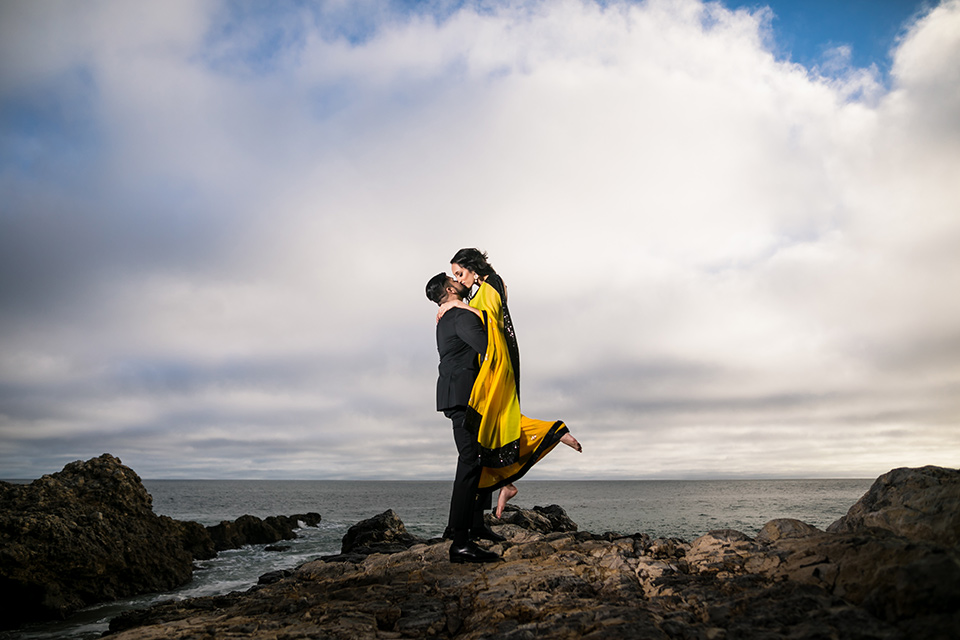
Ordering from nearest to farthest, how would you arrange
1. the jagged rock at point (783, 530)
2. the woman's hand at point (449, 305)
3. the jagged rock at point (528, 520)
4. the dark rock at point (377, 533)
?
the jagged rock at point (783, 530), the woman's hand at point (449, 305), the jagged rock at point (528, 520), the dark rock at point (377, 533)

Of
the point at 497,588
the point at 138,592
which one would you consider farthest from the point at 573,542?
the point at 138,592

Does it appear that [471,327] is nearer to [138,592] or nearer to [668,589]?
[668,589]

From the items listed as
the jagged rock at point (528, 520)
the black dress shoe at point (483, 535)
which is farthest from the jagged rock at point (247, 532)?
the black dress shoe at point (483, 535)

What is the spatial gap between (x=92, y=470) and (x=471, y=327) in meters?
15.1

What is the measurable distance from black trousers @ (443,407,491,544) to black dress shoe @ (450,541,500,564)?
7cm

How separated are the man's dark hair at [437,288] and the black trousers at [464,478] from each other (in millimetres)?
1333

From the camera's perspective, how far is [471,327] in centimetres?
580

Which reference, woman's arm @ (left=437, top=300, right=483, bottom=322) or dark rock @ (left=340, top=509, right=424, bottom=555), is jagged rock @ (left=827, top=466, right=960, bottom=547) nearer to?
woman's arm @ (left=437, top=300, right=483, bottom=322)

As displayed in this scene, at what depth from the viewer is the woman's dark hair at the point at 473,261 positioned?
6324 millimetres

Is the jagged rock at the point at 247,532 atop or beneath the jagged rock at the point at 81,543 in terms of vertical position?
beneath

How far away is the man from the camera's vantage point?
18.8 feet

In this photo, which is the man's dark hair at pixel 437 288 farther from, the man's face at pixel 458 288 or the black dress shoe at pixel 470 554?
the black dress shoe at pixel 470 554

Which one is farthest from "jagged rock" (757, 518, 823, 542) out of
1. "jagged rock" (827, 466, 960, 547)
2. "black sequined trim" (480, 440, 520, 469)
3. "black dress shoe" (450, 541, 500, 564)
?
"black dress shoe" (450, 541, 500, 564)

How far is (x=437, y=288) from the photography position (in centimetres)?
625
